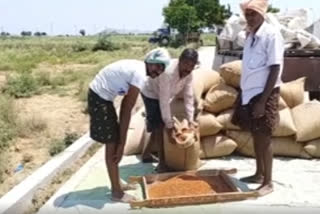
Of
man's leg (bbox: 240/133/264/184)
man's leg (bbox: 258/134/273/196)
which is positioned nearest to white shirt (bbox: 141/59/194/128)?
man's leg (bbox: 240/133/264/184)

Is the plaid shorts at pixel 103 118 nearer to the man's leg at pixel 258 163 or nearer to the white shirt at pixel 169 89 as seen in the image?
the white shirt at pixel 169 89

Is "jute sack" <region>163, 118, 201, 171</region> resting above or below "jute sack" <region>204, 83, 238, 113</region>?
below

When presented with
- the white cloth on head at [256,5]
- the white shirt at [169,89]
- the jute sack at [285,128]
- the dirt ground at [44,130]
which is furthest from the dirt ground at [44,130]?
the white cloth on head at [256,5]

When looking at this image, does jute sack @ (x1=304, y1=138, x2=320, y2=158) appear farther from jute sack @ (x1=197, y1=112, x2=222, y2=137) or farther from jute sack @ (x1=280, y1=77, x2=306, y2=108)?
jute sack @ (x1=197, y1=112, x2=222, y2=137)

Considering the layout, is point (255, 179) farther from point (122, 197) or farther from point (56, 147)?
point (56, 147)

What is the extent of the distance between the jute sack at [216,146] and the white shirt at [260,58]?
1309mm

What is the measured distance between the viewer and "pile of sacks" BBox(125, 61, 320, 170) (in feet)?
19.8

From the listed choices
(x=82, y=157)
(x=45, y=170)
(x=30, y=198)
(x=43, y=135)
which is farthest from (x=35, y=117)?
(x=30, y=198)

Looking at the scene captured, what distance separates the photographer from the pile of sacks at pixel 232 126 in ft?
19.8

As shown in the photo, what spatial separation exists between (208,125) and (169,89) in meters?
1.04

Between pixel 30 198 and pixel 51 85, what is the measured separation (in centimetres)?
1231

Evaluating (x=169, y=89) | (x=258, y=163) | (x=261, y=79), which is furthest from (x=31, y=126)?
(x=261, y=79)

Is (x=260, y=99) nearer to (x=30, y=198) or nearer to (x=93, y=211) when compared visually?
(x=93, y=211)

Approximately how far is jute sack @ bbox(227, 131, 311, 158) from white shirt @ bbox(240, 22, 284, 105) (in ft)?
4.33
